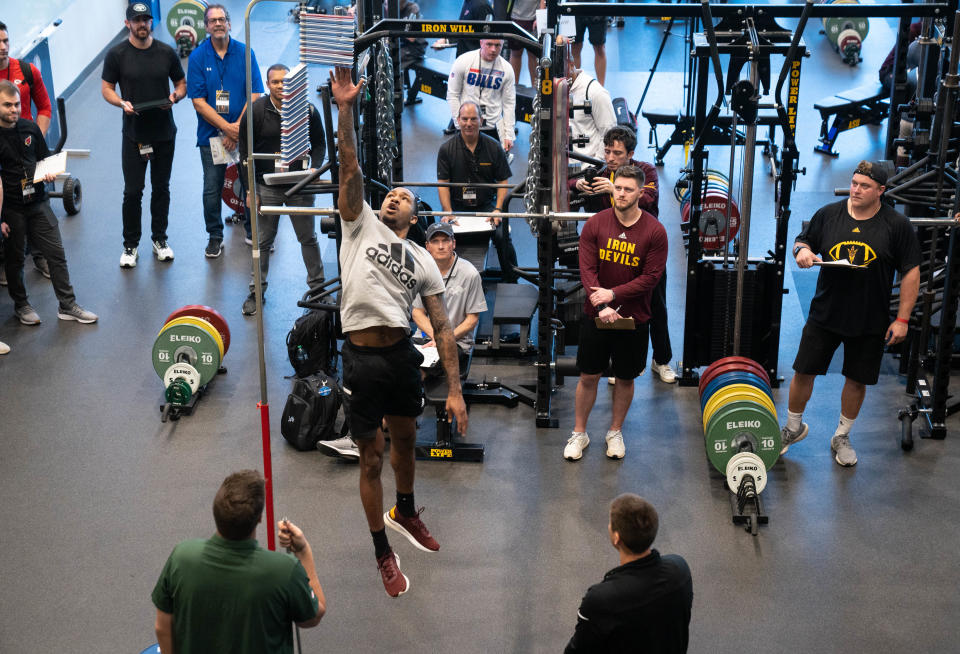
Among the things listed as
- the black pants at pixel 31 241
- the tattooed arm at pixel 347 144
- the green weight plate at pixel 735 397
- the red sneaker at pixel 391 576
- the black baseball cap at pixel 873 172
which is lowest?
the red sneaker at pixel 391 576

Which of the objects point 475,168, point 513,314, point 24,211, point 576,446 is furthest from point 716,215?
point 24,211

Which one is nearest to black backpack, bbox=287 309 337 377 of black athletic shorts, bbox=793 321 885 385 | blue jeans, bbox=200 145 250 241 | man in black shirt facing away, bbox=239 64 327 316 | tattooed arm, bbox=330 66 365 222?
man in black shirt facing away, bbox=239 64 327 316

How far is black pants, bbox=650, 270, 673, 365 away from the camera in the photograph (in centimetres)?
705

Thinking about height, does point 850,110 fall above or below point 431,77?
below

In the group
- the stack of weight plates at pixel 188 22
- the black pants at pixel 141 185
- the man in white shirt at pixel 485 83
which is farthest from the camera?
the stack of weight plates at pixel 188 22

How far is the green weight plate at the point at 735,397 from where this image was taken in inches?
234

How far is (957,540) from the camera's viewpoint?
561cm

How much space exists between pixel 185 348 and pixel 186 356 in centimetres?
5

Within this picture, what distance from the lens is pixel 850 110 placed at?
10.9 m

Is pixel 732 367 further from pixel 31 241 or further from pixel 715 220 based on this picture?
pixel 31 241

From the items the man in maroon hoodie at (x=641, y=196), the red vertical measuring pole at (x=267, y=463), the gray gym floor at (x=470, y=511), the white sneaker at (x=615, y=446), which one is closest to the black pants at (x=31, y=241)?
the gray gym floor at (x=470, y=511)

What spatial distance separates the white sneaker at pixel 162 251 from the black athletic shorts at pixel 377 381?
4912mm

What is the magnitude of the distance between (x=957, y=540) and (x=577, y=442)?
2032 millimetres

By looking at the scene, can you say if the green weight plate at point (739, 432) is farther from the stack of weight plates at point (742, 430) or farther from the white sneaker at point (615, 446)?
the white sneaker at point (615, 446)
